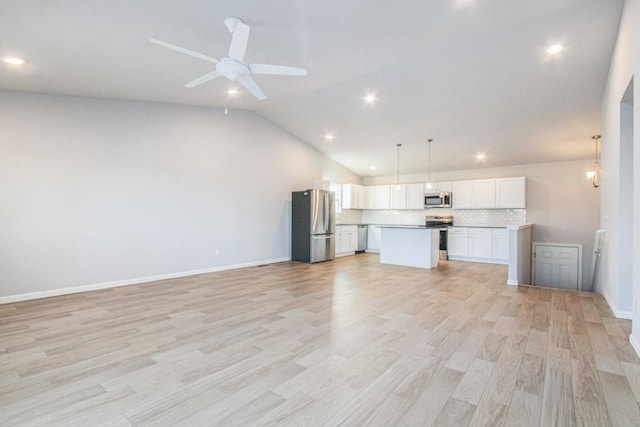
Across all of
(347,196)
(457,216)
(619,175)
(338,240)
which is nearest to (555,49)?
(619,175)

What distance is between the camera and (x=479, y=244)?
24.3 feet

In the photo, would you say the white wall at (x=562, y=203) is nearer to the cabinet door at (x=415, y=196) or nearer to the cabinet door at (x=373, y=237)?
the cabinet door at (x=415, y=196)

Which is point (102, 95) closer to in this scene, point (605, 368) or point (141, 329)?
point (141, 329)

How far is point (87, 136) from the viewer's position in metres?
4.55

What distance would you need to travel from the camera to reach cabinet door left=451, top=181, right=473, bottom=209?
7.80 meters

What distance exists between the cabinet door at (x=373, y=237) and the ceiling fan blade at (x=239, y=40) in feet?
22.9

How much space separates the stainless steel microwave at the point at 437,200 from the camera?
8062mm

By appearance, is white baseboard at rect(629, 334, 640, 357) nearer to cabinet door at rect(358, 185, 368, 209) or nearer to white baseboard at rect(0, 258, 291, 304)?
white baseboard at rect(0, 258, 291, 304)

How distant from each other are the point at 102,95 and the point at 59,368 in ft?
12.5

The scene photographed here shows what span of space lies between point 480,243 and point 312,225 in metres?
3.97

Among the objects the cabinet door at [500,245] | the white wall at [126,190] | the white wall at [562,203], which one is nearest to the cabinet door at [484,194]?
the white wall at [562,203]

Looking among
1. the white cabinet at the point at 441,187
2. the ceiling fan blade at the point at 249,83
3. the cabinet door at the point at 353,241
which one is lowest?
the cabinet door at the point at 353,241

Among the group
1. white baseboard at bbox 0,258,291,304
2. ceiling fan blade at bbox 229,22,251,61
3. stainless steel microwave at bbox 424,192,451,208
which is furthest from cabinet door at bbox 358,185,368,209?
ceiling fan blade at bbox 229,22,251,61

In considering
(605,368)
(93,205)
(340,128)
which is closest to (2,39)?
(93,205)
